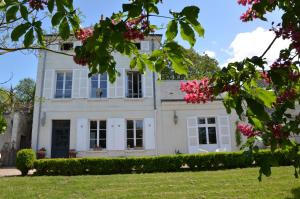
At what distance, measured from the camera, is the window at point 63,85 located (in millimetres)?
18284

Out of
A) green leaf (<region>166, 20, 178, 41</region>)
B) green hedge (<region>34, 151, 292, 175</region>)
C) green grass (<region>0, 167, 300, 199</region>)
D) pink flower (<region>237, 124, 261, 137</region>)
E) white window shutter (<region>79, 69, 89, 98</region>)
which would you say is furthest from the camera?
white window shutter (<region>79, 69, 89, 98</region>)

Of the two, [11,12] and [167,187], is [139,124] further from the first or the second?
[11,12]

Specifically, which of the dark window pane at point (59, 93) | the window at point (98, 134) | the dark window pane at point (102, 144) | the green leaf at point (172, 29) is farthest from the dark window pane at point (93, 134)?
the green leaf at point (172, 29)

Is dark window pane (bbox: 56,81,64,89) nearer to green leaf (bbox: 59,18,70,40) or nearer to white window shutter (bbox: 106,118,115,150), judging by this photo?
white window shutter (bbox: 106,118,115,150)

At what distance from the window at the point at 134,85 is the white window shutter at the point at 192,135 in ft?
10.3

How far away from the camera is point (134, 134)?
17781 mm

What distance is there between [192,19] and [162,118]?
54.2ft

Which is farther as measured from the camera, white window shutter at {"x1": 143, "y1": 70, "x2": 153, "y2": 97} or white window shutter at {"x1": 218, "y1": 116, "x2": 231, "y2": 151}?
white window shutter at {"x1": 143, "y1": 70, "x2": 153, "y2": 97}

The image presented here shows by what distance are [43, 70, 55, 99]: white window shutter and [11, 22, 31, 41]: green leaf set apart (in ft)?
54.7

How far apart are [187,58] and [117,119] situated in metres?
15.8

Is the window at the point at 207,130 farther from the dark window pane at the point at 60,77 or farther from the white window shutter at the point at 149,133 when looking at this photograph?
the dark window pane at the point at 60,77

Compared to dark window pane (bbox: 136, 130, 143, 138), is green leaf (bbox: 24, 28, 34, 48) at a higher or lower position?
lower

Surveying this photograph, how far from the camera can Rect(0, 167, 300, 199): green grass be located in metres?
7.46

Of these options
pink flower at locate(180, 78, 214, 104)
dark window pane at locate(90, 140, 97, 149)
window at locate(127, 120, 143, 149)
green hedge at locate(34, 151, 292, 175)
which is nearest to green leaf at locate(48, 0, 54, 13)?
pink flower at locate(180, 78, 214, 104)
